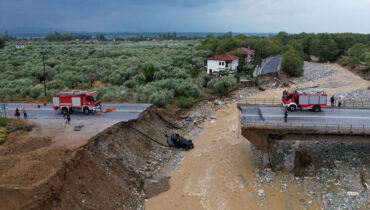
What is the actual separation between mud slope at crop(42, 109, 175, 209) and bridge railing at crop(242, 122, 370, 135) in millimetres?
9233

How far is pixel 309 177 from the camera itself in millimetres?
21219

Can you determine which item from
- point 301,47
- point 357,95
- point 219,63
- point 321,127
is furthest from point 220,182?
point 301,47

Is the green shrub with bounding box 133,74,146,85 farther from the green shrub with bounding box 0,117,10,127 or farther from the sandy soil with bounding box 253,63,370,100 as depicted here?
the green shrub with bounding box 0,117,10,127

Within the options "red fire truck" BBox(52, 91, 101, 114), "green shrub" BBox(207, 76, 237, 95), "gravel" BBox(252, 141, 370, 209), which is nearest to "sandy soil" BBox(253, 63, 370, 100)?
"green shrub" BBox(207, 76, 237, 95)

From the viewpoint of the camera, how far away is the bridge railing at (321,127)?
67.2 ft

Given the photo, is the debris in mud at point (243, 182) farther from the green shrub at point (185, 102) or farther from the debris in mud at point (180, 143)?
the green shrub at point (185, 102)

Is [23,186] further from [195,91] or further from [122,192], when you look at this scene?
[195,91]

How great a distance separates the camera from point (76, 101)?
91.4 ft

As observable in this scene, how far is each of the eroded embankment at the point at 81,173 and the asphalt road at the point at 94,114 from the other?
10.2 ft

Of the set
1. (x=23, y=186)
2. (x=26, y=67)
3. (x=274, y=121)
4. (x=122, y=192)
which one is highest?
(x=26, y=67)

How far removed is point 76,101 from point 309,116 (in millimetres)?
22647

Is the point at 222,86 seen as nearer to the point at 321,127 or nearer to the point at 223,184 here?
the point at 321,127

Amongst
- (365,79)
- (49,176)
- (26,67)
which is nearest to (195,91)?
(49,176)

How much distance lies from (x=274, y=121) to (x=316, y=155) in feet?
15.8
